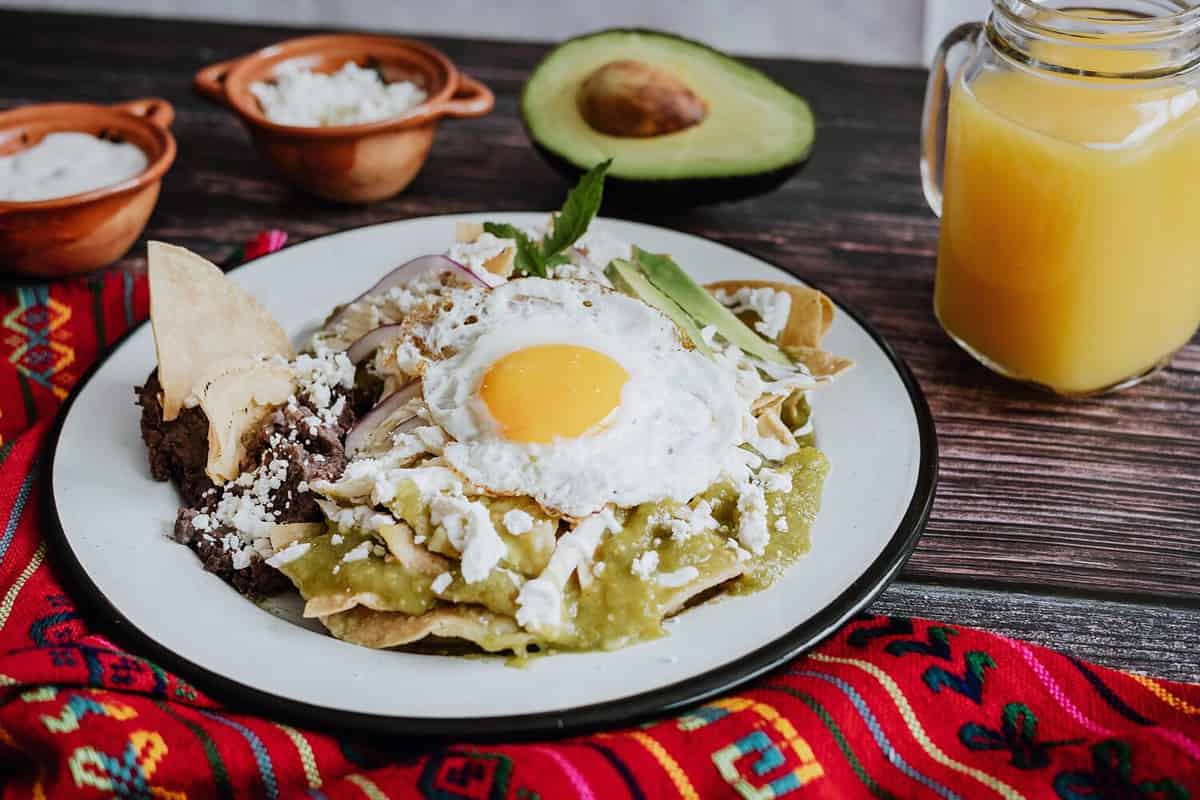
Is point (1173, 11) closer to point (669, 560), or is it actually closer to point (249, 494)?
point (669, 560)

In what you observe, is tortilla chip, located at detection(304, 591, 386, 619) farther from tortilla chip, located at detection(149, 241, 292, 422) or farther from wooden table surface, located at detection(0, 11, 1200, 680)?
wooden table surface, located at detection(0, 11, 1200, 680)

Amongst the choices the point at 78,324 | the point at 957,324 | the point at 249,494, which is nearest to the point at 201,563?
the point at 249,494

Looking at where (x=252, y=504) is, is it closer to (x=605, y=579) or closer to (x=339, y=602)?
(x=339, y=602)

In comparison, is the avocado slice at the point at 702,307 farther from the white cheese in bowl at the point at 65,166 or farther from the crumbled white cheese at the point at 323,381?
the white cheese in bowl at the point at 65,166

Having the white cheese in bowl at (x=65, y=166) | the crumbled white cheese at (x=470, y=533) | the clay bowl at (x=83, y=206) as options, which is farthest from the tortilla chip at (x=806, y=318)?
the white cheese in bowl at (x=65, y=166)

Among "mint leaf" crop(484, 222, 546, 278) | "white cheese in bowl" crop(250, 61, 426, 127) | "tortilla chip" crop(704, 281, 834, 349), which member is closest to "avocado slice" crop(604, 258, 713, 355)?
"mint leaf" crop(484, 222, 546, 278)

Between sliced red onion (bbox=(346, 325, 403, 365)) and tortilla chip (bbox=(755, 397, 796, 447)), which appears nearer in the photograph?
tortilla chip (bbox=(755, 397, 796, 447))
